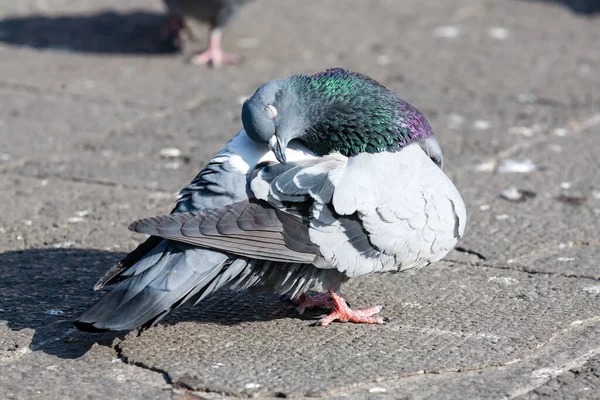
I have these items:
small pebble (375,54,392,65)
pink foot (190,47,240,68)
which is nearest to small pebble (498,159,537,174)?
small pebble (375,54,392,65)

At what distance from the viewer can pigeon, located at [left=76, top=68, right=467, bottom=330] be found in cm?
304

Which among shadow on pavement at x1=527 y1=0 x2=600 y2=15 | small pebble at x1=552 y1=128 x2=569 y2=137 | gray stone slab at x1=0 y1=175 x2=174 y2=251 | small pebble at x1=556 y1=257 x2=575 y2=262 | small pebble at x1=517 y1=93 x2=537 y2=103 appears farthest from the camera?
shadow on pavement at x1=527 y1=0 x2=600 y2=15

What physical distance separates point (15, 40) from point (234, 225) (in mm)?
4845

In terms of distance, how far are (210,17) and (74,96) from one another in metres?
1.28

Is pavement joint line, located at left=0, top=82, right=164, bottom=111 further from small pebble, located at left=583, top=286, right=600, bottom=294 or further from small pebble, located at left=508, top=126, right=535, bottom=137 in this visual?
small pebble, located at left=583, top=286, right=600, bottom=294

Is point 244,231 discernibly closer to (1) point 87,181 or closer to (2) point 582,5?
(1) point 87,181

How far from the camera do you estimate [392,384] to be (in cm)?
297

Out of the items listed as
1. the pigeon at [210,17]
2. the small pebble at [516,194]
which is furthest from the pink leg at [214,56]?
the small pebble at [516,194]

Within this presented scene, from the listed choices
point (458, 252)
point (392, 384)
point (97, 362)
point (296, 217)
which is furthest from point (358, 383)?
point (458, 252)

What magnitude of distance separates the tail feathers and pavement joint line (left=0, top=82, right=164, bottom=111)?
299cm

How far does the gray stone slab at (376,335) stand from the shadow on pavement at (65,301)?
1 cm

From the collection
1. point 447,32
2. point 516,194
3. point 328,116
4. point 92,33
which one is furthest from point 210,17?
point 328,116

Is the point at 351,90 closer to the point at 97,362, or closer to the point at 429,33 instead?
the point at 97,362

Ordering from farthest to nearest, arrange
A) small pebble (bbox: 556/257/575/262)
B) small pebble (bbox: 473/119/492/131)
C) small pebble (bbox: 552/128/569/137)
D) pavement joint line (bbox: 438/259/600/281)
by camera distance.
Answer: small pebble (bbox: 473/119/492/131) → small pebble (bbox: 552/128/569/137) → small pebble (bbox: 556/257/575/262) → pavement joint line (bbox: 438/259/600/281)
